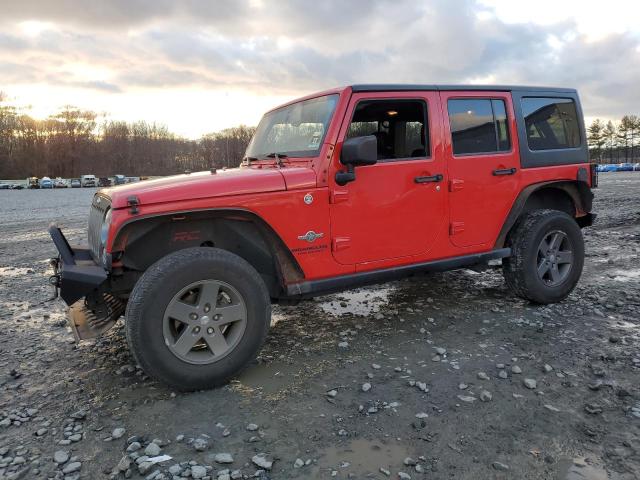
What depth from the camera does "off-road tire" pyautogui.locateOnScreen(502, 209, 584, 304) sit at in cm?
476

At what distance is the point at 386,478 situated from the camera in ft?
7.77

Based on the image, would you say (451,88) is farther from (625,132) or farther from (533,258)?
(625,132)

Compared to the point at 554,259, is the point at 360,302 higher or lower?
lower

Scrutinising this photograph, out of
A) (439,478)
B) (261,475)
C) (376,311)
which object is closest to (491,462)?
(439,478)

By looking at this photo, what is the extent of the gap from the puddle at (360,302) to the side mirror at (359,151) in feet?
6.18

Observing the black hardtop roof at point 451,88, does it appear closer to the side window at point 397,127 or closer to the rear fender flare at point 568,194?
the side window at point 397,127

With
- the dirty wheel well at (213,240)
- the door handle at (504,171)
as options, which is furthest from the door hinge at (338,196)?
the door handle at (504,171)

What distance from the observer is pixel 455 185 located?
4.33m

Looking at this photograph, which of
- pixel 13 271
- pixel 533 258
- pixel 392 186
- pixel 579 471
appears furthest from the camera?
pixel 13 271

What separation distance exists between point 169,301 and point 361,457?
1595 millimetres

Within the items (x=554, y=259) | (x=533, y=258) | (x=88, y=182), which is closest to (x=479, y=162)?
(x=533, y=258)

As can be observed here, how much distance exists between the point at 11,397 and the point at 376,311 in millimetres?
3260

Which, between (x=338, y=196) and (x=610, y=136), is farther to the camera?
(x=610, y=136)

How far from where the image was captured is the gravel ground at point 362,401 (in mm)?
2506
